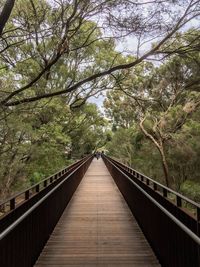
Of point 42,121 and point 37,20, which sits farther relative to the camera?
point 42,121

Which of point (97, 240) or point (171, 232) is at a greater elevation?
point (171, 232)

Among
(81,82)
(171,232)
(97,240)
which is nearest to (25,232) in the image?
(171,232)

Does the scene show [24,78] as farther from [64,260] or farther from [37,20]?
[64,260]

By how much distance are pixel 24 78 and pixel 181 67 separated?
14012 millimetres

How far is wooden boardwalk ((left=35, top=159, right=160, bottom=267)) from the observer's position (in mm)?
5480

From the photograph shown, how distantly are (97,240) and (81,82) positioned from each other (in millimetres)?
7724

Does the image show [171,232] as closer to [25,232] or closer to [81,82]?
[25,232]

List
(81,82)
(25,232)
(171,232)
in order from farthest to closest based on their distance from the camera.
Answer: (81,82), (25,232), (171,232)

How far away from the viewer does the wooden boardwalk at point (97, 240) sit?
548 centimetres

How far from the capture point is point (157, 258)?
18.2 ft

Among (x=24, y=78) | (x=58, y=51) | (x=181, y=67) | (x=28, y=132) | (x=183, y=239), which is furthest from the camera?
(x=181, y=67)

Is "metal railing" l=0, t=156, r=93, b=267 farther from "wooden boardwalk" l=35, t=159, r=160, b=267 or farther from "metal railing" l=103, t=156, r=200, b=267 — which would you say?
"metal railing" l=103, t=156, r=200, b=267

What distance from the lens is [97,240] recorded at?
6.69m

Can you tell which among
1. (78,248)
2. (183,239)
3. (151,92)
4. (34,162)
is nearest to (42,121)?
(34,162)
